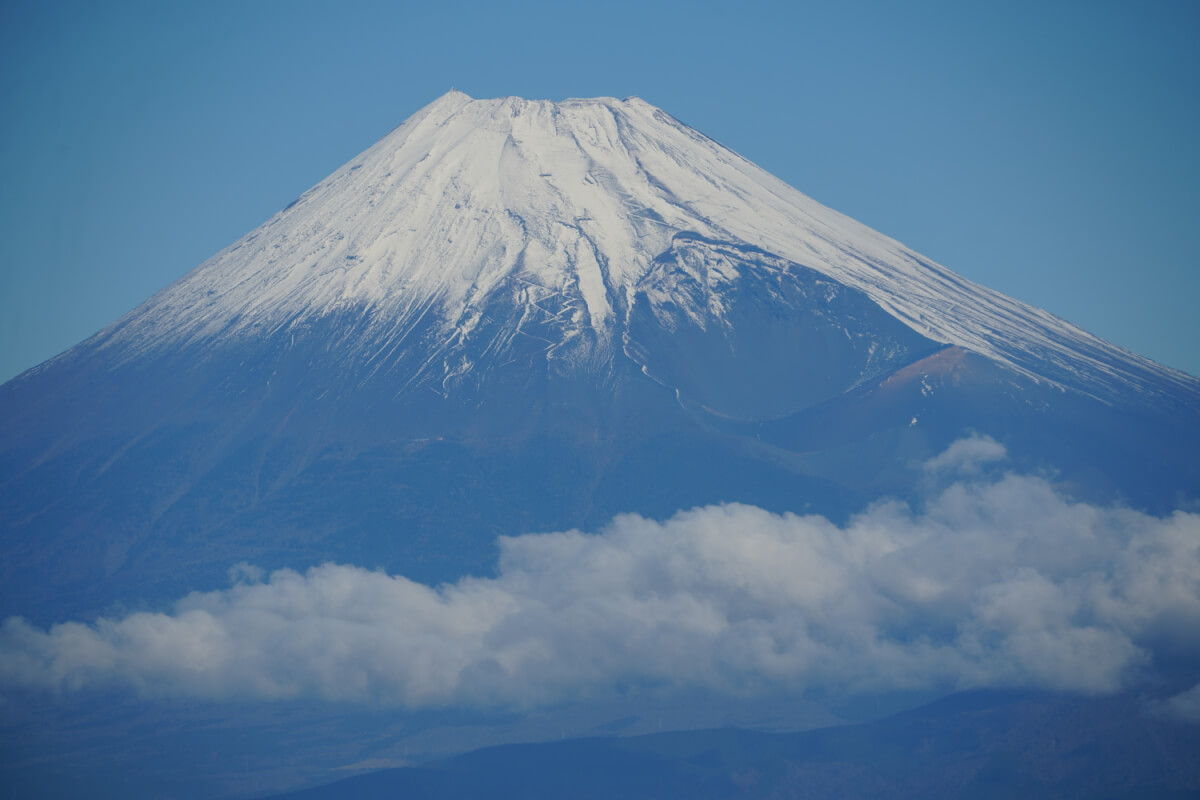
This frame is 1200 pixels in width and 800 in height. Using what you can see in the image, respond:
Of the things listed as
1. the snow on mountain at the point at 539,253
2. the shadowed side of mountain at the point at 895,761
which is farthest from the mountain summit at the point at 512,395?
the shadowed side of mountain at the point at 895,761

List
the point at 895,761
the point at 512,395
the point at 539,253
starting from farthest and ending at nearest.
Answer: the point at 539,253
the point at 512,395
the point at 895,761

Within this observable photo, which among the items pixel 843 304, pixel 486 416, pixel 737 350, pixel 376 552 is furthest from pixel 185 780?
pixel 843 304

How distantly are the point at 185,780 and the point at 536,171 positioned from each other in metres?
44.9

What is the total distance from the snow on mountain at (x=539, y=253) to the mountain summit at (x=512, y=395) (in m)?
0.25

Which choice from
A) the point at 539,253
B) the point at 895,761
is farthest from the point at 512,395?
the point at 895,761

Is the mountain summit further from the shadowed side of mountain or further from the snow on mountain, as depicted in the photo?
the shadowed side of mountain

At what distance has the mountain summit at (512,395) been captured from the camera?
8956 centimetres

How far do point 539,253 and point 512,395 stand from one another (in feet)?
35.0

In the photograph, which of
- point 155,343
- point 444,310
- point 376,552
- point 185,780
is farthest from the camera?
point 155,343

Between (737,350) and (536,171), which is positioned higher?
(536,171)

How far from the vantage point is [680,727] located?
8744 centimetres

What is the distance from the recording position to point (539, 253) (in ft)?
320

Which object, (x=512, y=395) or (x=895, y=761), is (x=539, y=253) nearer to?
(x=512, y=395)

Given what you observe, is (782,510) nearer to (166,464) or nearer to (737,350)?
(737,350)
